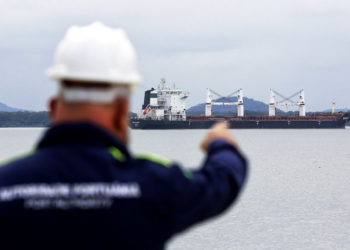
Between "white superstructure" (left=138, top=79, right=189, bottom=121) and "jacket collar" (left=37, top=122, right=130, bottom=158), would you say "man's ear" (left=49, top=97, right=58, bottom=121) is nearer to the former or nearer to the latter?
"jacket collar" (left=37, top=122, right=130, bottom=158)

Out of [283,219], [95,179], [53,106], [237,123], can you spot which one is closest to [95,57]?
[53,106]

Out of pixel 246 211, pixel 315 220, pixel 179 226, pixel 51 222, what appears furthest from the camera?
pixel 246 211

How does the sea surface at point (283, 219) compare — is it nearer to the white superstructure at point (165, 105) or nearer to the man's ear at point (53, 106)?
the man's ear at point (53, 106)

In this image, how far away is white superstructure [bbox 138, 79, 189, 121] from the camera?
112m

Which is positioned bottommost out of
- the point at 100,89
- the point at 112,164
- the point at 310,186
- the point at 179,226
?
the point at 310,186

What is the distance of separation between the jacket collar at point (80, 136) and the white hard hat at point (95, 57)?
0.10m

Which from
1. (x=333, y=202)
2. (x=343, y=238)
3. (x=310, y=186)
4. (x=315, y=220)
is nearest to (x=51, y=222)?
(x=343, y=238)

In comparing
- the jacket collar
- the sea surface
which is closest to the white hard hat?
the jacket collar

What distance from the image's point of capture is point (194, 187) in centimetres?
166

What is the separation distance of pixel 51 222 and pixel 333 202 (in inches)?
1115

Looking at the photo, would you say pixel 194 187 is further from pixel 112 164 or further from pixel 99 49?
pixel 99 49

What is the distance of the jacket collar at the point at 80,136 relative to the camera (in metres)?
1.62

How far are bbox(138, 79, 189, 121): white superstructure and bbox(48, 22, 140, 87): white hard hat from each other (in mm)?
109942

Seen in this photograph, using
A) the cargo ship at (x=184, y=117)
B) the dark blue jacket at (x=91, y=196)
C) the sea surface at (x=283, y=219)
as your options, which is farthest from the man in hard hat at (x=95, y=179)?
the cargo ship at (x=184, y=117)
